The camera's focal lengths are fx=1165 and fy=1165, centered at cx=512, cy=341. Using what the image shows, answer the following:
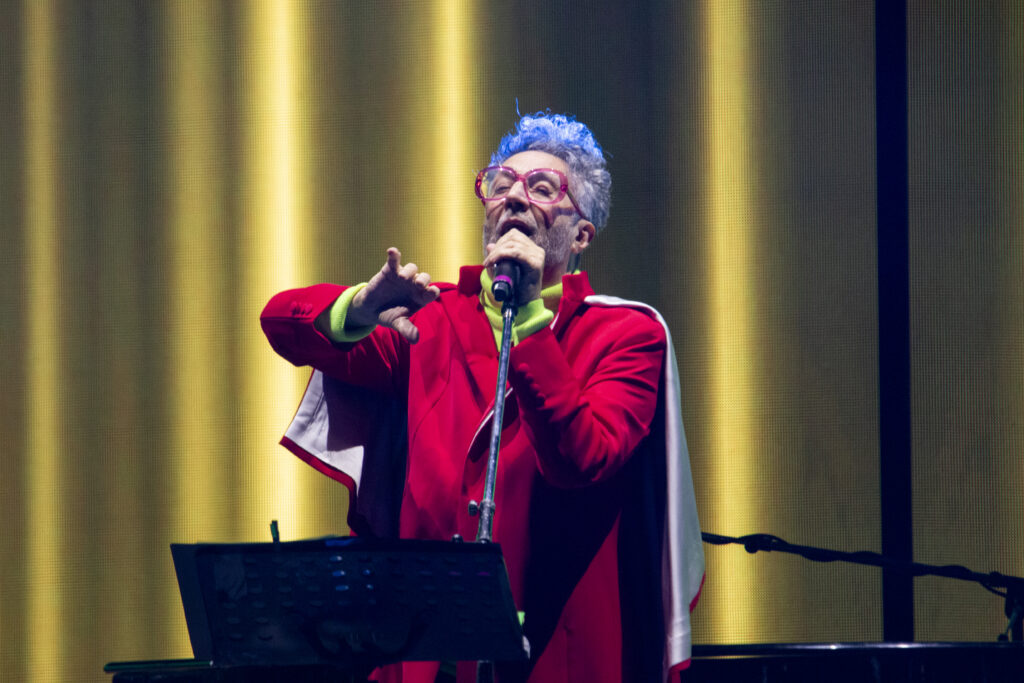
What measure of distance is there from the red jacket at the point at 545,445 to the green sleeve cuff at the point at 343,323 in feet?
0.06

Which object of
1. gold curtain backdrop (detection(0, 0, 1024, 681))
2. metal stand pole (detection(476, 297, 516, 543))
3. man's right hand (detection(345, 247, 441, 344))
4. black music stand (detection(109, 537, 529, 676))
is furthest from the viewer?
gold curtain backdrop (detection(0, 0, 1024, 681))

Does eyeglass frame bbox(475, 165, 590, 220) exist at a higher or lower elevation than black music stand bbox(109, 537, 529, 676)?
higher

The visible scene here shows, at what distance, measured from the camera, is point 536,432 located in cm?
154

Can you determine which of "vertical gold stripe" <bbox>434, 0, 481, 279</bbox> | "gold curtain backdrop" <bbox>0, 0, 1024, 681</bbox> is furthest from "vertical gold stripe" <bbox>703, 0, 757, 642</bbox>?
"vertical gold stripe" <bbox>434, 0, 481, 279</bbox>

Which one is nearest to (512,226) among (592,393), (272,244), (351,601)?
(592,393)

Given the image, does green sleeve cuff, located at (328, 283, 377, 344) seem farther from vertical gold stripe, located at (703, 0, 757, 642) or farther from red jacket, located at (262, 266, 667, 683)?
vertical gold stripe, located at (703, 0, 757, 642)

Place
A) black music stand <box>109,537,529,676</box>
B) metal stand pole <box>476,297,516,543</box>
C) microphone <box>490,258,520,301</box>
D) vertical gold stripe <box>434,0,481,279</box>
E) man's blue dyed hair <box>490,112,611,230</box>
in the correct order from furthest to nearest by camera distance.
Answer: vertical gold stripe <box>434,0,481,279</box>
man's blue dyed hair <box>490,112,611,230</box>
microphone <box>490,258,520,301</box>
metal stand pole <box>476,297,516,543</box>
black music stand <box>109,537,529,676</box>

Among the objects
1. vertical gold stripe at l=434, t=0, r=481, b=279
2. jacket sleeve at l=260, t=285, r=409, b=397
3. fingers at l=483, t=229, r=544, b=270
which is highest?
vertical gold stripe at l=434, t=0, r=481, b=279

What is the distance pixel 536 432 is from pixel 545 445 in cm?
2

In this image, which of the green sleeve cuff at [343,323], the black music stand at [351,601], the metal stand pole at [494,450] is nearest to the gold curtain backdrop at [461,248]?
the green sleeve cuff at [343,323]

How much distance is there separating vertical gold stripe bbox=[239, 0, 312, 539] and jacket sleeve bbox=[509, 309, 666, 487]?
1284mm

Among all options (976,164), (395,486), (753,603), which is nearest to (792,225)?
(976,164)

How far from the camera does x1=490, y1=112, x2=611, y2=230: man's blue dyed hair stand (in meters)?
1.93

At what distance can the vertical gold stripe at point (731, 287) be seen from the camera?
2.72 metres
